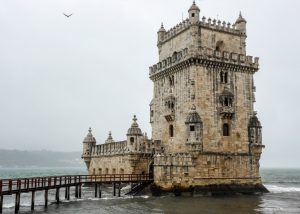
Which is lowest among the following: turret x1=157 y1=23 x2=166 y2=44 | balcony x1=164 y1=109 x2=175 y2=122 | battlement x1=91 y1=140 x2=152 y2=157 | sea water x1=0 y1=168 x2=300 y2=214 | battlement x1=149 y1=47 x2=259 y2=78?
sea water x1=0 y1=168 x2=300 y2=214

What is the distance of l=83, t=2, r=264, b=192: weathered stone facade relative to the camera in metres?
39.6

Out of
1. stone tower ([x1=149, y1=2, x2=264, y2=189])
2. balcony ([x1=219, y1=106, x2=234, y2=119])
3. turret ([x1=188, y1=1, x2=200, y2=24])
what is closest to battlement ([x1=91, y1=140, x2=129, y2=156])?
stone tower ([x1=149, y1=2, x2=264, y2=189])

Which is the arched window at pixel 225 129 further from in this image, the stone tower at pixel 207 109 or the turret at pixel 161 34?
the turret at pixel 161 34

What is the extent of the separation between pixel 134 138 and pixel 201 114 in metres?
8.28

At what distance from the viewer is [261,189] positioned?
4341 cm

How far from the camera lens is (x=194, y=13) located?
1673 inches

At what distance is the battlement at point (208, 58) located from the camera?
4159 cm

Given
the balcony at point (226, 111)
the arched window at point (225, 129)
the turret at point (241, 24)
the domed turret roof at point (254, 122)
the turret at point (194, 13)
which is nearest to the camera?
the balcony at point (226, 111)

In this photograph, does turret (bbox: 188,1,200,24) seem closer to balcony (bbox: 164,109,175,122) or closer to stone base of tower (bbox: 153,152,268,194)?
balcony (bbox: 164,109,175,122)

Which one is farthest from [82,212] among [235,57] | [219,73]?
[235,57]

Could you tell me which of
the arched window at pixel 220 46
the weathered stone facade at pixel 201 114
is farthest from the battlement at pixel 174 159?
the arched window at pixel 220 46

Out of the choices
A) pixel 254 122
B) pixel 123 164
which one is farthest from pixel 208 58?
pixel 123 164

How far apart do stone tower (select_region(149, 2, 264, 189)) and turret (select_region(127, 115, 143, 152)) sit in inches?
111

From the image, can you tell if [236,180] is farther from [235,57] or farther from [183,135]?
[235,57]
